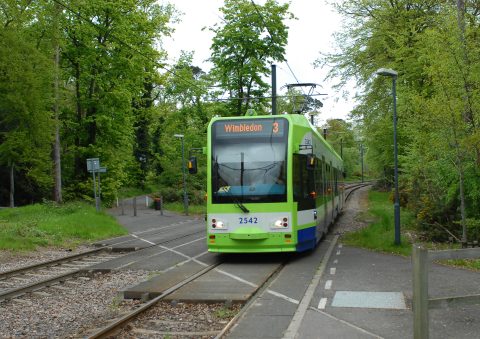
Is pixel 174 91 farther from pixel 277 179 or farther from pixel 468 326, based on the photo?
pixel 468 326

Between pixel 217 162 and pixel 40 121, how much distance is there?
18.6 m

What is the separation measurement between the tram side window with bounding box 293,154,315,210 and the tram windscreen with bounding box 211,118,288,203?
0.32 metres

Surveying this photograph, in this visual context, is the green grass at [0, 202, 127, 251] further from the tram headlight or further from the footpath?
the footpath

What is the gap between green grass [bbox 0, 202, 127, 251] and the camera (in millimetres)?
18781

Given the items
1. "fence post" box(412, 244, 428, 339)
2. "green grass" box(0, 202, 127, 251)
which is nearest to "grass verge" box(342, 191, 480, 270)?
"fence post" box(412, 244, 428, 339)

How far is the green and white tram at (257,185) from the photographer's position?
13.3 m

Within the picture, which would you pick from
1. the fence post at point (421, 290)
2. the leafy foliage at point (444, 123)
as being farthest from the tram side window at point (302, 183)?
the fence post at point (421, 290)

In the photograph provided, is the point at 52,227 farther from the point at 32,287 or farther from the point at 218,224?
the point at 32,287

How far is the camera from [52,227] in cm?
2205

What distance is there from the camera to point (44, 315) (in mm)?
8812

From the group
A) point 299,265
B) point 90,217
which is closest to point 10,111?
point 90,217

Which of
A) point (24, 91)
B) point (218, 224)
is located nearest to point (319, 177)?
point (218, 224)

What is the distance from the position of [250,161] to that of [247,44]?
878 inches

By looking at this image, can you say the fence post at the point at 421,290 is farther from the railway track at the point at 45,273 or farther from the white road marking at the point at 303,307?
the railway track at the point at 45,273
